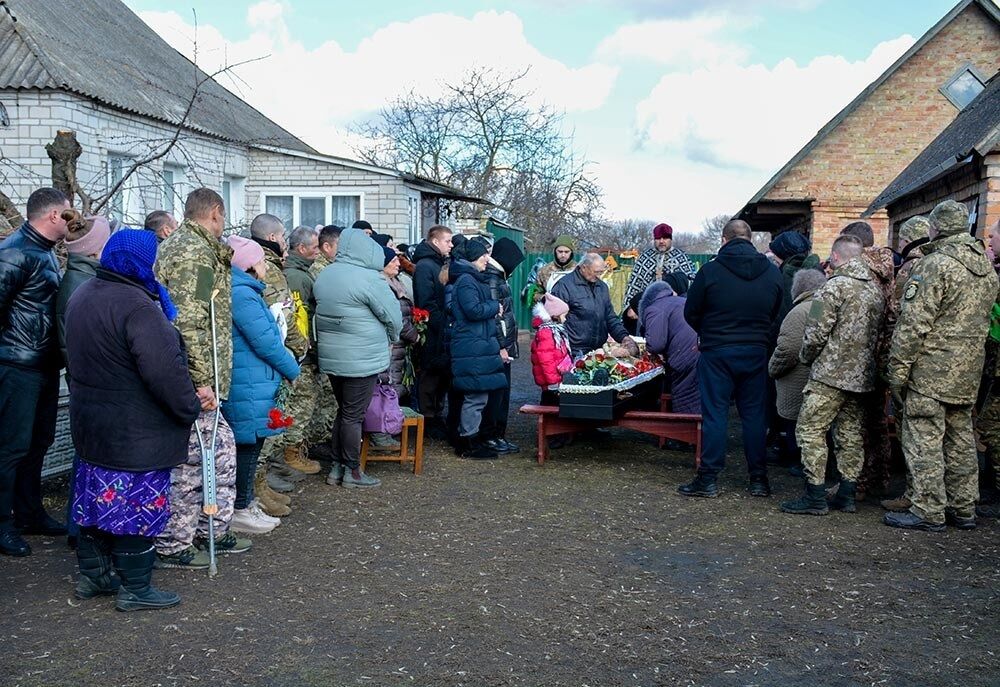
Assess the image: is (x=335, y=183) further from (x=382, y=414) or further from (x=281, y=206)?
(x=382, y=414)

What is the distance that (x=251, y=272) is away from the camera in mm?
5953

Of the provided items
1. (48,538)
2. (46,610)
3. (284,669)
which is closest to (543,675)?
(284,669)

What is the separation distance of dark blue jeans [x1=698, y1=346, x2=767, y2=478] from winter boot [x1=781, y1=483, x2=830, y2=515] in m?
0.55

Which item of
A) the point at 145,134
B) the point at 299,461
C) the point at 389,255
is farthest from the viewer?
the point at 145,134

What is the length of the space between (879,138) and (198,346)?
17929mm

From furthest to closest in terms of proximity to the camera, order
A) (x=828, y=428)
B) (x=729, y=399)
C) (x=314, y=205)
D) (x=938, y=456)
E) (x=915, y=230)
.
A: (x=314, y=205) < (x=729, y=399) < (x=915, y=230) < (x=828, y=428) < (x=938, y=456)

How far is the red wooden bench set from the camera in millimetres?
8102

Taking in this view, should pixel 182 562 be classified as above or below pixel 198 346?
below

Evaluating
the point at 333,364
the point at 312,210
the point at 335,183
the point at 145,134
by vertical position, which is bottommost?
the point at 333,364

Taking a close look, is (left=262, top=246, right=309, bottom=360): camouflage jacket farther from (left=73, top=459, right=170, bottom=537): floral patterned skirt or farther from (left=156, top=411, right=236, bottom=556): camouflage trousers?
(left=73, top=459, right=170, bottom=537): floral patterned skirt

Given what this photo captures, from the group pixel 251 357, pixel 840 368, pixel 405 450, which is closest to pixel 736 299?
pixel 840 368

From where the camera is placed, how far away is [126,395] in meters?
4.46

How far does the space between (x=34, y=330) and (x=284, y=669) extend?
2.79 m

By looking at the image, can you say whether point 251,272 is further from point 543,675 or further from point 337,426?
point 543,675
